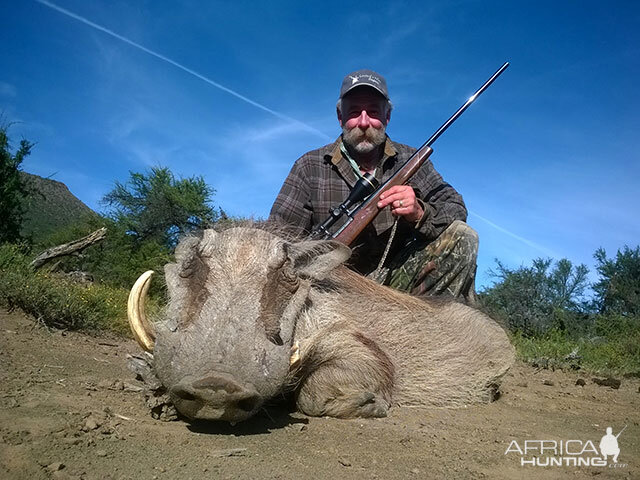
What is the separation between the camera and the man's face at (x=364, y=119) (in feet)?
16.9

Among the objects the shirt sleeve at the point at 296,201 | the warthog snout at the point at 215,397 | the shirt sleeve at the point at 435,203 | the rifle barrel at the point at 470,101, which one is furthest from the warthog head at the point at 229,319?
the rifle barrel at the point at 470,101

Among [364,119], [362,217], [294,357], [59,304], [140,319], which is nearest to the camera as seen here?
[294,357]

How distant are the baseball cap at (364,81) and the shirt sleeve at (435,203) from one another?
95cm

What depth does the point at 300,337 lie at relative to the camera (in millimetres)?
2760

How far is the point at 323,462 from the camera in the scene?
1.90m

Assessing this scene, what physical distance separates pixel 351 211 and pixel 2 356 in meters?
2.82

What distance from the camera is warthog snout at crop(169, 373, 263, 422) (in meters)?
1.92

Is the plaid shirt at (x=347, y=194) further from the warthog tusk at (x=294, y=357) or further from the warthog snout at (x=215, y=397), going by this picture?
the warthog snout at (x=215, y=397)

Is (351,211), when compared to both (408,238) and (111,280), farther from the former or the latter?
(111,280)

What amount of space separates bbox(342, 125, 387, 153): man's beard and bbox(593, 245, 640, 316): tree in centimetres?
847

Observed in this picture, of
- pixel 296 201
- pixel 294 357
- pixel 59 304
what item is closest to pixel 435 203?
pixel 296 201

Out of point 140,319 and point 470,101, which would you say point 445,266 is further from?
point 140,319

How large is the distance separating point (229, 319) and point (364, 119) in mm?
3434

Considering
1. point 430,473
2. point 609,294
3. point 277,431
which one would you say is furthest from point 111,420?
point 609,294
